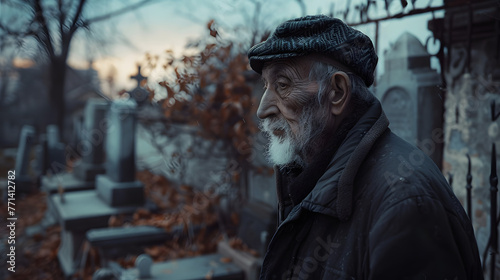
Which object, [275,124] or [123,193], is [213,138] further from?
[275,124]

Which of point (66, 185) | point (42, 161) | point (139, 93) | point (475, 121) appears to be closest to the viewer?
point (475, 121)

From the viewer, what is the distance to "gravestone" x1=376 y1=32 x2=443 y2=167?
3.29m

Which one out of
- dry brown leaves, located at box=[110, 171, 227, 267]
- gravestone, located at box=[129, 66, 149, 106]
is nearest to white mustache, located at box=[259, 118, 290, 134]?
dry brown leaves, located at box=[110, 171, 227, 267]

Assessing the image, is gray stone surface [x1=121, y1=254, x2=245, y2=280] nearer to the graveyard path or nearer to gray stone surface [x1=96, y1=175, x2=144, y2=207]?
the graveyard path

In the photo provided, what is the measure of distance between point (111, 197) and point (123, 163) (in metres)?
0.61

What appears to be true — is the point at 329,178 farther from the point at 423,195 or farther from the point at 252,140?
the point at 252,140

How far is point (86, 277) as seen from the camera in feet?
18.0

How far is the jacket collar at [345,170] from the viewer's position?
1.30 meters

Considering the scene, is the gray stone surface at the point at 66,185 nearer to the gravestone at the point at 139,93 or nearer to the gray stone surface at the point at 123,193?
the gray stone surface at the point at 123,193

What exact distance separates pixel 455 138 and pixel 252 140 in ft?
8.11

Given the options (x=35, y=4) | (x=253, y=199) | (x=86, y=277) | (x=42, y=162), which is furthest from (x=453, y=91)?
(x=42, y=162)

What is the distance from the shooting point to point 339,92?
4.89ft

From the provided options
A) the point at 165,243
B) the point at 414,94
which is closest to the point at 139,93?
the point at 165,243

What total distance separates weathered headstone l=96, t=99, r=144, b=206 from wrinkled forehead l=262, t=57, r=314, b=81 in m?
5.69
